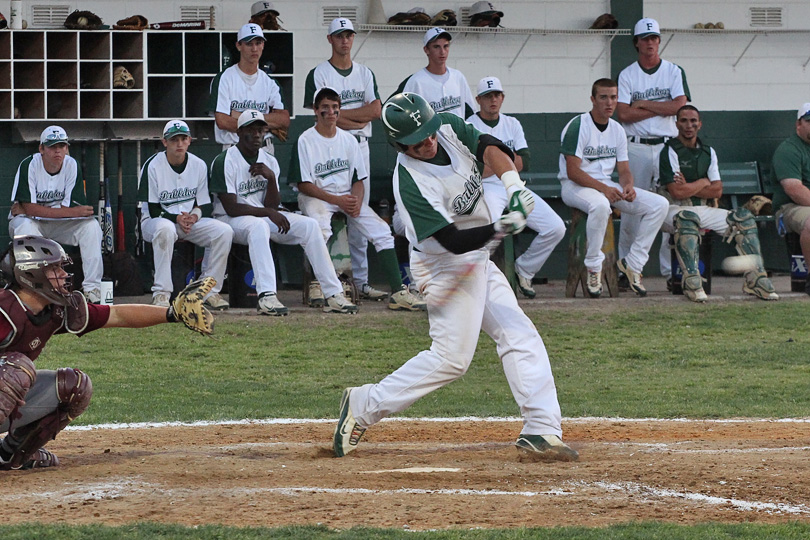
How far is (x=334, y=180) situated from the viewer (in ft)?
35.2

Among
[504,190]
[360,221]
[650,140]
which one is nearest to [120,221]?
[360,221]

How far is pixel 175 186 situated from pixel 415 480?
6.00m

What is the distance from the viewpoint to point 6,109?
1147cm

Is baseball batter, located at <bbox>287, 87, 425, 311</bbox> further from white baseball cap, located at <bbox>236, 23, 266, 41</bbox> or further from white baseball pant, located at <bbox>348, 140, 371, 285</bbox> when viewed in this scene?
white baseball cap, located at <bbox>236, 23, 266, 41</bbox>

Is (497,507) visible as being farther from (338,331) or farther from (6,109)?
(6,109)

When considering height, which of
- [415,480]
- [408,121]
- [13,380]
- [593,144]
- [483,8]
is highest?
[483,8]

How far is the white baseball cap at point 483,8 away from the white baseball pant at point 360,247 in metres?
2.54

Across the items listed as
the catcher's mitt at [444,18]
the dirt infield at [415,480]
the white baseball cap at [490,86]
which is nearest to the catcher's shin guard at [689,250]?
the white baseball cap at [490,86]

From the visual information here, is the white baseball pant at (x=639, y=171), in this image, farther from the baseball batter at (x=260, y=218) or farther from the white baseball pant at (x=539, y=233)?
the baseball batter at (x=260, y=218)

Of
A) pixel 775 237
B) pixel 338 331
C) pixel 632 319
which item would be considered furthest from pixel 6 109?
pixel 775 237

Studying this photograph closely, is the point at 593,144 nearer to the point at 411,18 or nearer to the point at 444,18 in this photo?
the point at 444,18

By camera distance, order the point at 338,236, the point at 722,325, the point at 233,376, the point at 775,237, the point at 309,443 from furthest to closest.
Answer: the point at 775,237 < the point at 338,236 < the point at 722,325 < the point at 233,376 < the point at 309,443

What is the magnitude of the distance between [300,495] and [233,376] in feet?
12.7

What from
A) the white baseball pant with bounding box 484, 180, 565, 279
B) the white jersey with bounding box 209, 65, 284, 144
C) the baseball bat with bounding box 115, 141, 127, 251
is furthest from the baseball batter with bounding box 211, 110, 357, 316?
the white baseball pant with bounding box 484, 180, 565, 279
